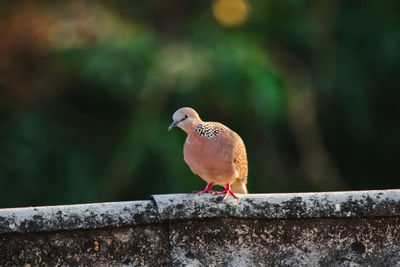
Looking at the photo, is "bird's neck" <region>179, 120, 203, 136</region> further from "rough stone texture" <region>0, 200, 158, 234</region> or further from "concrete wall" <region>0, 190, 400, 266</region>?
"rough stone texture" <region>0, 200, 158, 234</region>

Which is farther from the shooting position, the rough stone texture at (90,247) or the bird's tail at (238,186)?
the bird's tail at (238,186)

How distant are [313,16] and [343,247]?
25.9ft

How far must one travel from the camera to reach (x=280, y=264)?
2.20 metres

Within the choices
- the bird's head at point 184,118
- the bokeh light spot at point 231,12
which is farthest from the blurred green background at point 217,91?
the bird's head at point 184,118

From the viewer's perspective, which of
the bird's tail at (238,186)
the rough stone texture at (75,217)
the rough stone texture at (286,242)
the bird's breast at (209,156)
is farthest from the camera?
the bird's tail at (238,186)

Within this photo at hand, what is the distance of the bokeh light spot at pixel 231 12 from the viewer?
30.9ft

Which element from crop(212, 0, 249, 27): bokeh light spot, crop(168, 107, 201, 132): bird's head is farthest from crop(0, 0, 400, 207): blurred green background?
crop(168, 107, 201, 132): bird's head

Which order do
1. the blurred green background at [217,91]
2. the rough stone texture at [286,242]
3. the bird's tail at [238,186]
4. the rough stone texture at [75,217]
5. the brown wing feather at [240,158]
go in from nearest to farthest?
the rough stone texture at [75,217]
the rough stone texture at [286,242]
the brown wing feather at [240,158]
the bird's tail at [238,186]
the blurred green background at [217,91]

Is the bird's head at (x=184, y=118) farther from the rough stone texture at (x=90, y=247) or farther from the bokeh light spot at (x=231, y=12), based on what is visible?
the bokeh light spot at (x=231, y=12)

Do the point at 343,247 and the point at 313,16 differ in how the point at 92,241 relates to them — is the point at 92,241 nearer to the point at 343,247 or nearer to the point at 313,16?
the point at 343,247

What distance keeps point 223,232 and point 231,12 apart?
764 cm

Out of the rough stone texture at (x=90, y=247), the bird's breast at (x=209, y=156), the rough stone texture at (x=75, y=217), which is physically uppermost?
the bird's breast at (x=209, y=156)

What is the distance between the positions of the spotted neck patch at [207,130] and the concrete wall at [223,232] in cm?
55

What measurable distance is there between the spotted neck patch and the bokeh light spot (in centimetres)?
671
